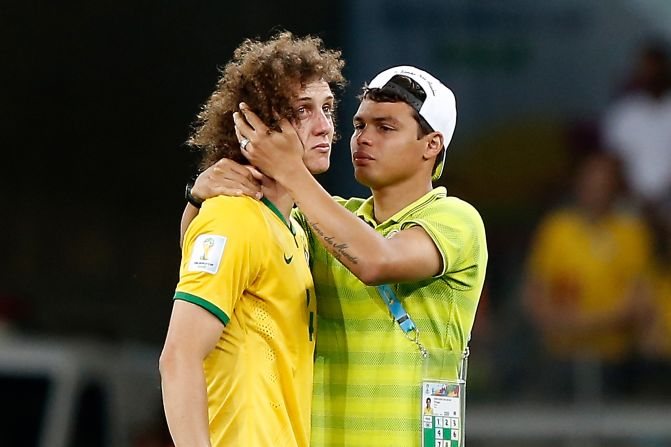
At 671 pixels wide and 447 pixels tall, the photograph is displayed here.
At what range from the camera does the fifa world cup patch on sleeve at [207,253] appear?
3.47 meters

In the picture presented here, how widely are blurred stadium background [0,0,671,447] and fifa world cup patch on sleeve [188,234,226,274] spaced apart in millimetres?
5056

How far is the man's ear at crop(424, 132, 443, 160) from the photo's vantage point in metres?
4.18

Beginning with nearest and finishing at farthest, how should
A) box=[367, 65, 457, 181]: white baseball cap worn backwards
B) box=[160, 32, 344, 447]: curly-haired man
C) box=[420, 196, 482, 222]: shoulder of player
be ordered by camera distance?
1. box=[160, 32, 344, 447]: curly-haired man
2. box=[420, 196, 482, 222]: shoulder of player
3. box=[367, 65, 457, 181]: white baseball cap worn backwards

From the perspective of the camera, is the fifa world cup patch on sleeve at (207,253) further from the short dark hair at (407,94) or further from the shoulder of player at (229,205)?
the short dark hair at (407,94)

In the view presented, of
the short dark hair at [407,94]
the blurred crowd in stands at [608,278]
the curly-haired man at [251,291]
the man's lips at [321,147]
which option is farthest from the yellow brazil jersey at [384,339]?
the blurred crowd in stands at [608,278]

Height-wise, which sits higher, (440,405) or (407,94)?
(407,94)

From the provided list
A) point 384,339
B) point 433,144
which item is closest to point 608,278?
point 433,144

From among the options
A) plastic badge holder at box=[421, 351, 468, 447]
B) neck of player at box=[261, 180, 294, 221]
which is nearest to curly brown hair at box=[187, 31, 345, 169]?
neck of player at box=[261, 180, 294, 221]

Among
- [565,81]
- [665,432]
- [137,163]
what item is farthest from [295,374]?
[137,163]

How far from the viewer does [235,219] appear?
3588 millimetres

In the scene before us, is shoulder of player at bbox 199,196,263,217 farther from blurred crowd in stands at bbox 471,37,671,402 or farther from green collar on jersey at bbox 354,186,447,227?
blurred crowd in stands at bbox 471,37,671,402

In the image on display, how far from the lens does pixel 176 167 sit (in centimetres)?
1099

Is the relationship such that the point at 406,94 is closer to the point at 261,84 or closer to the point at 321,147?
the point at 321,147

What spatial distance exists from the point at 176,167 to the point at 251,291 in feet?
24.5
